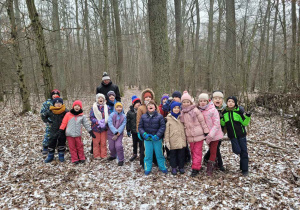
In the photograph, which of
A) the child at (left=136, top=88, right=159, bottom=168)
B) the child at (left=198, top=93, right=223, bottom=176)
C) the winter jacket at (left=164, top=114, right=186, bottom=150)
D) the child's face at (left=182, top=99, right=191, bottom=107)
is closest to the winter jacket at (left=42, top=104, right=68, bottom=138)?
the child at (left=136, top=88, right=159, bottom=168)

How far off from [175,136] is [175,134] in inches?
1.7

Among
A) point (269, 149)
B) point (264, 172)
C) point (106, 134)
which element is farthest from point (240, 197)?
point (106, 134)

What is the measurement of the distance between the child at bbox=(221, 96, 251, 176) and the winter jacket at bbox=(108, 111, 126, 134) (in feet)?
8.20

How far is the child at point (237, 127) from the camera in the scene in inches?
152

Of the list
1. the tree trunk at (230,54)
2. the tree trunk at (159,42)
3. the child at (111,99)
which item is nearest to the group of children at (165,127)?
the child at (111,99)

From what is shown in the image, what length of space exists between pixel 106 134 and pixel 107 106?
→ 0.77m

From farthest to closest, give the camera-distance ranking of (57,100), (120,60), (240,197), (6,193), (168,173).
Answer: (120,60) < (57,100) < (168,173) < (6,193) < (240,197)

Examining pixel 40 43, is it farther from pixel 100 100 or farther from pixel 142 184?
pixel 142 184

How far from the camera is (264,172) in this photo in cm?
402

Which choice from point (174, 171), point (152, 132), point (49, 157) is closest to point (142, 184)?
point (174, 171)

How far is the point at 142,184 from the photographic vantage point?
12.4ft

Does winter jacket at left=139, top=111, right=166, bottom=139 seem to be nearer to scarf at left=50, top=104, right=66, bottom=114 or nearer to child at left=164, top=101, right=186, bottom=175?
child at left=164, top=101, right=186, bottom=175

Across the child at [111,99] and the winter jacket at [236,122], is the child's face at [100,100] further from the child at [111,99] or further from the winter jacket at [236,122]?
the winter jacket at [236,122]

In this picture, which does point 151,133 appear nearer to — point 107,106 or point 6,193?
point 107,106
